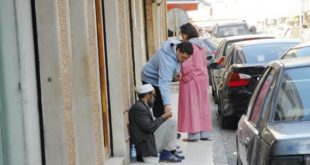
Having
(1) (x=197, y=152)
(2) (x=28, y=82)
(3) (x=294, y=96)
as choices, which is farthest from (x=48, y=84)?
(1) (x=197, y=152)

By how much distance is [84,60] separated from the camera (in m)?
5.95

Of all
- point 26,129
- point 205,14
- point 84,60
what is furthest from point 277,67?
point 205,14

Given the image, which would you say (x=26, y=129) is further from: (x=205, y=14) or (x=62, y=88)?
(x=205, y=14)

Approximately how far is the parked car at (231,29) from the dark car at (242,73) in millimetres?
16565

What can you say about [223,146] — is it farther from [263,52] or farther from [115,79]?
[115,79]

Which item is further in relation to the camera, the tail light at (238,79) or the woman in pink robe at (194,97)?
the tail light at (238,79)

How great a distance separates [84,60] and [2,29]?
5.32 ft

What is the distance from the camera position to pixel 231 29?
30.1m

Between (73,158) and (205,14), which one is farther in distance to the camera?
(205,14)

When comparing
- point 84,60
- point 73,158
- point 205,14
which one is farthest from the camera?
point 205,14

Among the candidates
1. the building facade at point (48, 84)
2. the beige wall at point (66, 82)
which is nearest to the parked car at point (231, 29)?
the building facade at point (48, 84)

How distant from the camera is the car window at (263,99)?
16.8 ft

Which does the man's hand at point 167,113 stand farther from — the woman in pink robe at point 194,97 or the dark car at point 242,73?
the dark car at point 242,73

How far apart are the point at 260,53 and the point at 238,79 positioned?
1.05 meters
